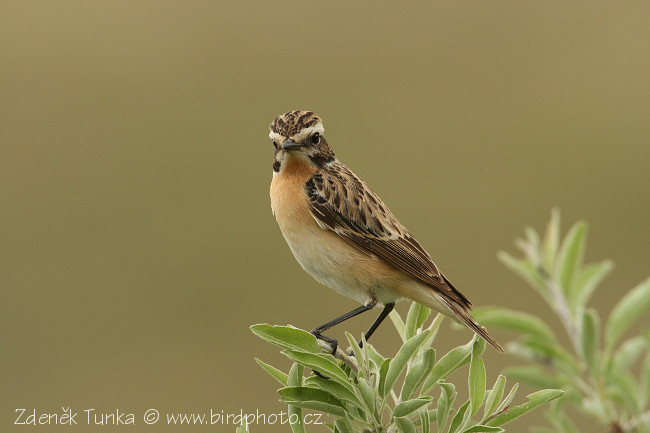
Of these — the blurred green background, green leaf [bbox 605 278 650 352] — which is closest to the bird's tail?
green leaf [bbox 605 278 650 352]

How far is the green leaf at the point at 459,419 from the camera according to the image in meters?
3.09

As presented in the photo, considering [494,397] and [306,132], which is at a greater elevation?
[306,132]

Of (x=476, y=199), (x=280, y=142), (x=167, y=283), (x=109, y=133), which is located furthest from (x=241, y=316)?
(x=280, y=142)

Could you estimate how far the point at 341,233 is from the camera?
16.5 ft

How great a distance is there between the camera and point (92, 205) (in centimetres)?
1841

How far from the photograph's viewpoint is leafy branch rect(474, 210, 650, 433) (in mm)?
3656

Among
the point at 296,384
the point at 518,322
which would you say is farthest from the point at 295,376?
the point at 518,322

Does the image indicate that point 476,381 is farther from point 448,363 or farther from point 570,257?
point 570,257

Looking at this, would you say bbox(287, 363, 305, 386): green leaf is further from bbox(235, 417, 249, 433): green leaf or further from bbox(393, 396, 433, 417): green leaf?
bbox(393, 396, 433, 417): green leaf

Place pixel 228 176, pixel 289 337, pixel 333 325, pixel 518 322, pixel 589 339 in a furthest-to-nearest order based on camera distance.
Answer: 1. pixel 228 176
2. pixel 333 325
3. pixel 518 322
4. pixel 589 339
5. pixel 289 337

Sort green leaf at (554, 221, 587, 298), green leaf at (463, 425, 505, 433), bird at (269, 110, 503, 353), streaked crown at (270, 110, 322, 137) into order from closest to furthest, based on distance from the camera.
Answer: green leaf at (463, 425, 505, 433), green leaf at (554, 221, 587, 298), bird at (269, 110, 503, 353), streaked crown at (270, 110, 322, 137)

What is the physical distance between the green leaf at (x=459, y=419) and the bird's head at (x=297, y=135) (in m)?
2.25

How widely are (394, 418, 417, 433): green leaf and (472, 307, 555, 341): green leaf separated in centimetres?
110

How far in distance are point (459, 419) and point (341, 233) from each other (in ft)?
6.75
